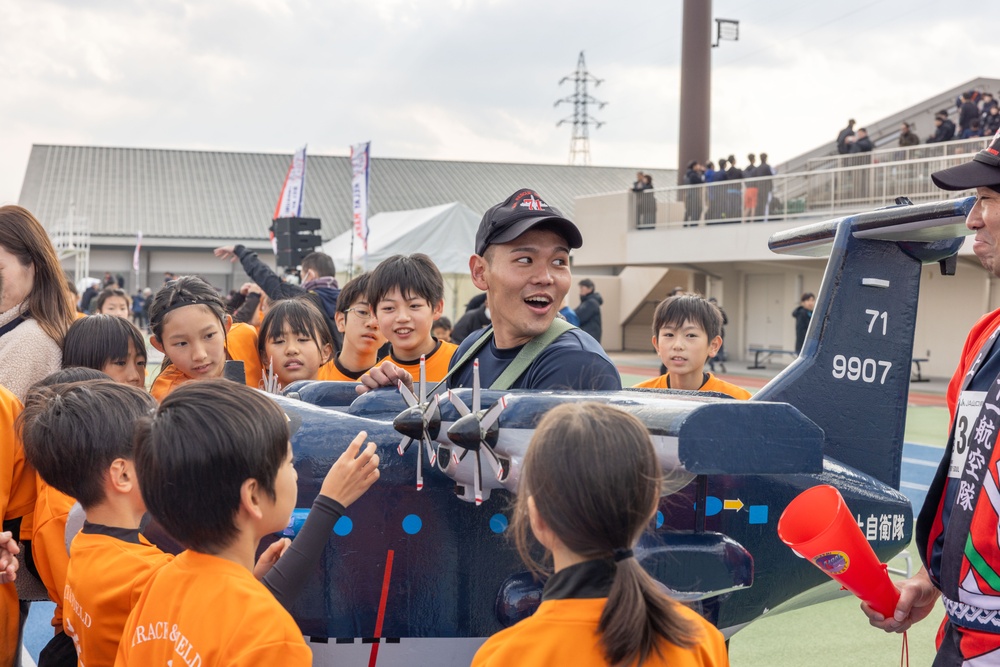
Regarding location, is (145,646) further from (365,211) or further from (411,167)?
(411,167)

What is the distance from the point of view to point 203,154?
47375 millimetres

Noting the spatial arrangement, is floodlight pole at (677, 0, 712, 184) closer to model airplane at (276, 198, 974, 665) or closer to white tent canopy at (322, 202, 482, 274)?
white tent canopy at (322, 202, 482, 274)

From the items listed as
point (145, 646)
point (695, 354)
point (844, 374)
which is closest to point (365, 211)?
point (695, 354)

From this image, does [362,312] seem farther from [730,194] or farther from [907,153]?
[730,194]

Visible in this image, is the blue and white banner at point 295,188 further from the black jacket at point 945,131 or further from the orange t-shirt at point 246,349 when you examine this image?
the black jacket at point 945,131

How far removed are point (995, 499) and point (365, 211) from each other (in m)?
16.0

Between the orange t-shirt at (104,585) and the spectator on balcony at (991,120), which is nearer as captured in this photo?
the orange t-shirt at (104,585)

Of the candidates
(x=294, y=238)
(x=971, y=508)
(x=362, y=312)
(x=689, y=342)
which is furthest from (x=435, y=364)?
(x=294, y=238)

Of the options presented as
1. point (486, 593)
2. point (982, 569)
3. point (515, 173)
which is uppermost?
point (515, 173)

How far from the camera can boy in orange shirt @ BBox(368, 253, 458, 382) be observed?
13.6 ft

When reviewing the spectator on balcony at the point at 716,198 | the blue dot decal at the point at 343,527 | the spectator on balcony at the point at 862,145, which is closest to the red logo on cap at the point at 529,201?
the blue dot decal at the point at 343,527

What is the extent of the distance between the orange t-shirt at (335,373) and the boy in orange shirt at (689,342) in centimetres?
161

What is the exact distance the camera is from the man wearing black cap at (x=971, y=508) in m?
2.03

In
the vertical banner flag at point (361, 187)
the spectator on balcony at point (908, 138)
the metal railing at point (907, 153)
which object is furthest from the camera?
the spectator on balcony at point (908, 138)
